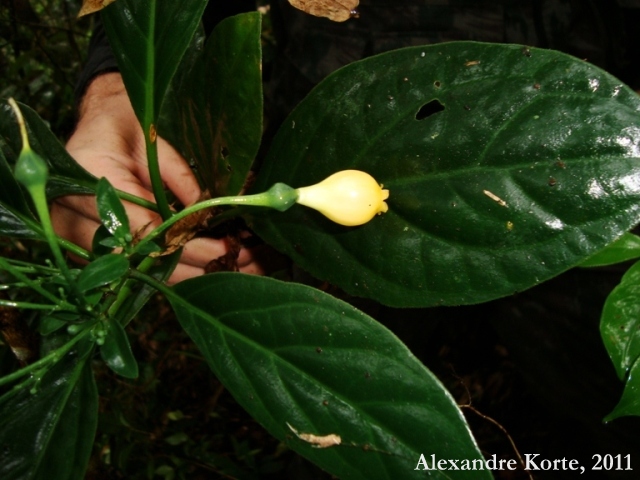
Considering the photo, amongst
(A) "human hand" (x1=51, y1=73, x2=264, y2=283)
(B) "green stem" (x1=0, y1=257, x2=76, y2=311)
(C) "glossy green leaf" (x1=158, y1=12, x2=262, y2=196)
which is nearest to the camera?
(B) "green stem" (x1=0, y1=257, x2=76, y2=311)

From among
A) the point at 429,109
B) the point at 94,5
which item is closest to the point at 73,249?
the point at 94,5

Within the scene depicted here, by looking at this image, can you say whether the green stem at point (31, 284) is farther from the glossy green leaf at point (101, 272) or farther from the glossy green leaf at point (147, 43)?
the glossy green leaf at point (147, 43)

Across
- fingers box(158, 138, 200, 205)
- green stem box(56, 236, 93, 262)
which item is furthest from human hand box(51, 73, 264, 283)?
green stem box(56, 236, 93, 262)

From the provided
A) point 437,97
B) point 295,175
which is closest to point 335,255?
point 295,175

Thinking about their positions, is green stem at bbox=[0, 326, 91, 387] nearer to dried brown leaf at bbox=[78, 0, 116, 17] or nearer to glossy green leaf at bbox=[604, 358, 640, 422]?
dried brown leaf at bbox=[78, 0, 116, 17]

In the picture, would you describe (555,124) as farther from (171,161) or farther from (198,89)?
(171,161)

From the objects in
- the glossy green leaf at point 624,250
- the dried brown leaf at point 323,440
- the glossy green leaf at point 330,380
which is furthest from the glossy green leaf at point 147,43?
the glossy green leaf at point 624,250
